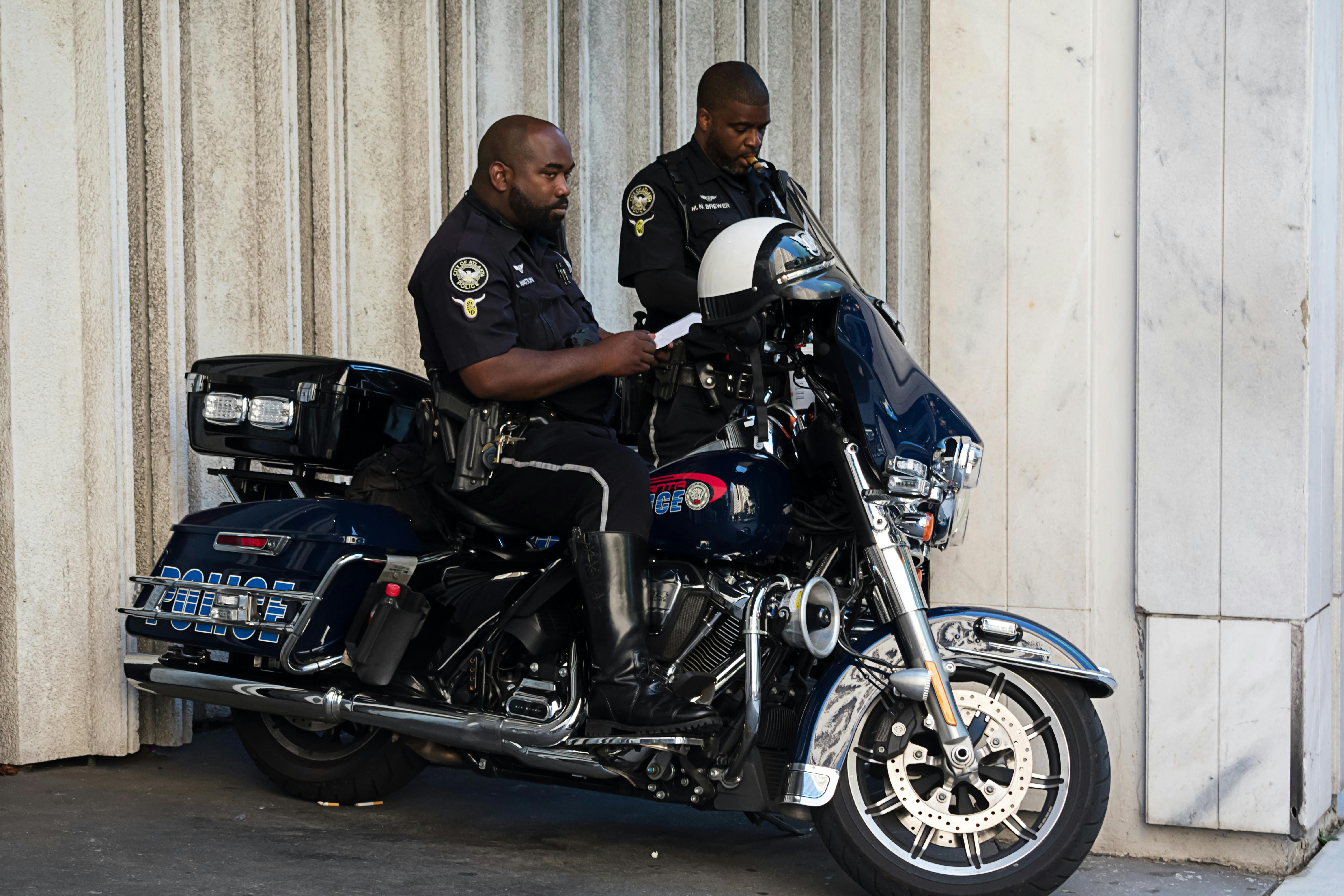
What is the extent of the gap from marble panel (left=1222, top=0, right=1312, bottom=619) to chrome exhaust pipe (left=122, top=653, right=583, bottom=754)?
68.6 inches

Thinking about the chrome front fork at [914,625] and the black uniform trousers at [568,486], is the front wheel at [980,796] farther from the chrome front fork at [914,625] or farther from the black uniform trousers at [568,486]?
the black uniform trousers at [568,486]

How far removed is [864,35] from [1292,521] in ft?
14.5

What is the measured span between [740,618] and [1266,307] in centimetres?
156

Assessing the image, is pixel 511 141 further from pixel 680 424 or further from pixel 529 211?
pixel 680 424

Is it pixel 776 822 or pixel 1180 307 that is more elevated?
pixel 1180 307

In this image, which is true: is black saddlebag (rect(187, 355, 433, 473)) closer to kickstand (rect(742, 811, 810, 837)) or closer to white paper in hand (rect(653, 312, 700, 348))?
white paper in hand (rect(653, 312, 700, 348))

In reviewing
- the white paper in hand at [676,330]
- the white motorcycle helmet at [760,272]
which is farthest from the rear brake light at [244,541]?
the white motorcycle helmet at [760,272]

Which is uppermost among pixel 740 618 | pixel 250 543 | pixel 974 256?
pixel 974 256

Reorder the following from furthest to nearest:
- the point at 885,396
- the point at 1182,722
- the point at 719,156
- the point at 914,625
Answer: the point at 719,156
the point at 1182,722
the point at 885,396
the point at 914,625

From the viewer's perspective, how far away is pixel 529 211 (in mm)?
3707

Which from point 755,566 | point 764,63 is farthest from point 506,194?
point 764,63

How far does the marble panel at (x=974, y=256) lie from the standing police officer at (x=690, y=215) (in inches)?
20.0

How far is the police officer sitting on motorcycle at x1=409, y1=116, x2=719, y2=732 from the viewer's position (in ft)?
10.6

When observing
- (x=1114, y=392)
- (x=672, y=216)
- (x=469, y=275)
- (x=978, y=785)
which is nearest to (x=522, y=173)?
(x=469, y=275)
